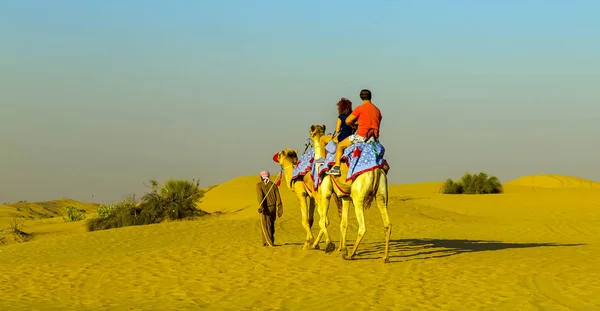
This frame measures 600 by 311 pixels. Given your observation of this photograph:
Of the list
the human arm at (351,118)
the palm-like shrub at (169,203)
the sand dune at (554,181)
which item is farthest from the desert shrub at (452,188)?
the human arm at (351,118)

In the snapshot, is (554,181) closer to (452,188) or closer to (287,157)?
(452,188)

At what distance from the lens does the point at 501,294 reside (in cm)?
1175

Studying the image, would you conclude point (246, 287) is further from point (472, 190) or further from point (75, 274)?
point (472, 190)

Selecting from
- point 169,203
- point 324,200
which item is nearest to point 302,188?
point 324,200

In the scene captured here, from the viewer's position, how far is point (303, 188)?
1692 centimetres

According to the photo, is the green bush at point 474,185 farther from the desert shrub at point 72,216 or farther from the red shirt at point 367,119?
the red shirt at point 367,119

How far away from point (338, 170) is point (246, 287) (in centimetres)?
358

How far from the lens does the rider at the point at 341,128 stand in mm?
15992

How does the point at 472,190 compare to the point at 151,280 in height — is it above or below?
above

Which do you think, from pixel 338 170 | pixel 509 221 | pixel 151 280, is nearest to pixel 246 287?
pixel 151 280

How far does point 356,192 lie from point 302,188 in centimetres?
249

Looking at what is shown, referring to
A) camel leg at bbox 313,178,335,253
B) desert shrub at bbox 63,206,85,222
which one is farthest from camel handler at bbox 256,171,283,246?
desert shrub at bbox 63,206,85,222

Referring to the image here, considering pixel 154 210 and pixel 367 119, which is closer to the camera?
pixel 367 119

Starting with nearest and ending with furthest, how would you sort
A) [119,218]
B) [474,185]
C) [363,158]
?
[363,158]
[119,218]
[474,185]
